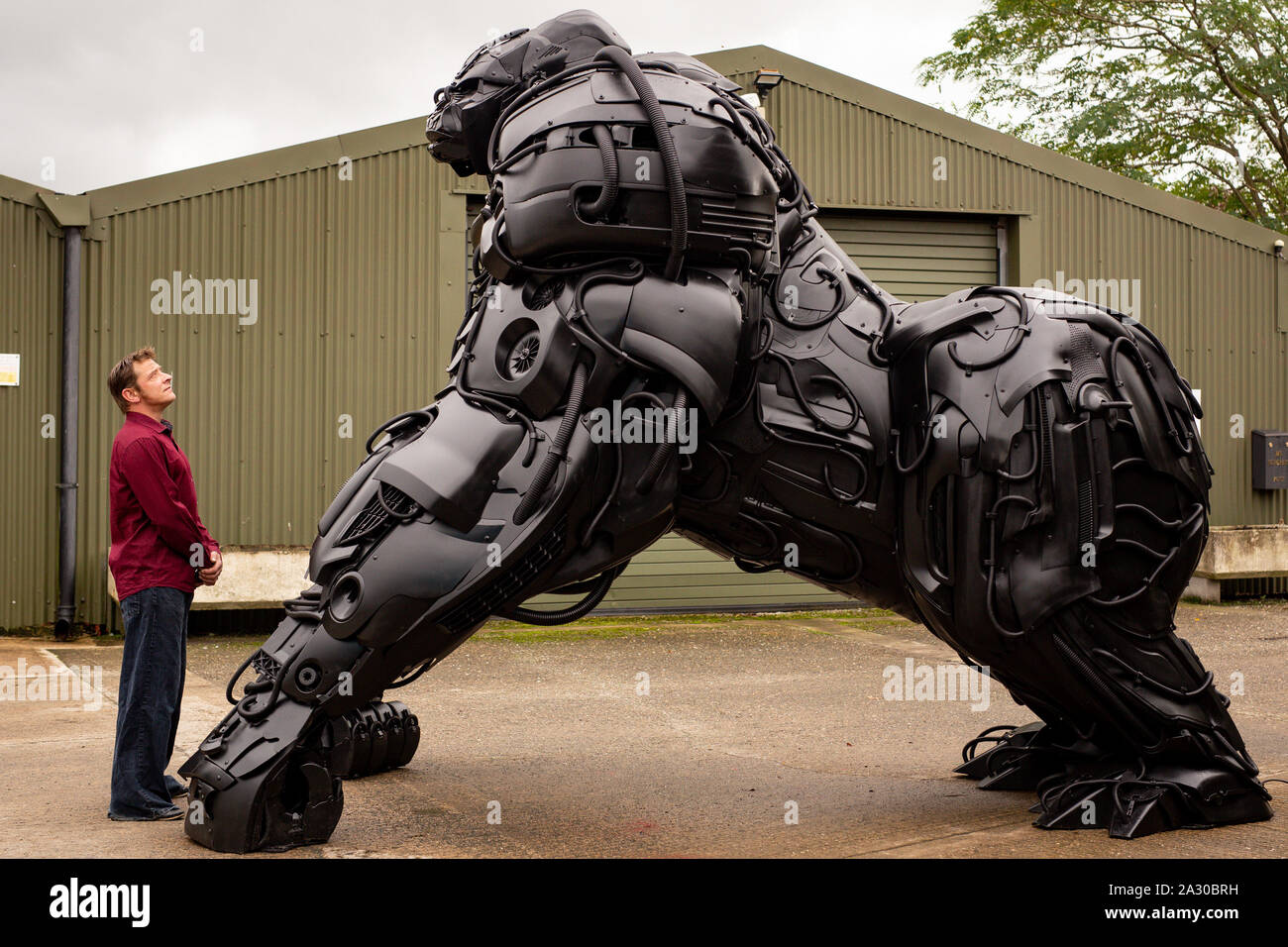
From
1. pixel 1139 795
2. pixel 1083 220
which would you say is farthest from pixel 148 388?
pixel 1083 220

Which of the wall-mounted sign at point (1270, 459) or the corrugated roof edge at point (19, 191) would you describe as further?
the wall-mounted sign at point (1270, 459)

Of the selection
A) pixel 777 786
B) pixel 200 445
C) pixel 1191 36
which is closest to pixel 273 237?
pixel 200 445

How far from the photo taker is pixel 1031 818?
5016 millimetres

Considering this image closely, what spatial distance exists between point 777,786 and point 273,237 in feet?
25.2

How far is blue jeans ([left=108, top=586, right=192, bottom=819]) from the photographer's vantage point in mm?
5023

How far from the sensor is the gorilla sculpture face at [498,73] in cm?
486

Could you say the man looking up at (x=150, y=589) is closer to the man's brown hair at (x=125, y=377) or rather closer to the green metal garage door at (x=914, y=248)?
the man's brown hair at (x=125, y=377)

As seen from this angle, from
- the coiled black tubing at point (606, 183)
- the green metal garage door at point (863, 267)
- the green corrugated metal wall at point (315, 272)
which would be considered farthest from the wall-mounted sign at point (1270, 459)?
the coiled black tubing at point (606, 183)

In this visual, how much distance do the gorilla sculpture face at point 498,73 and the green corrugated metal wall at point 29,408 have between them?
7.00 m

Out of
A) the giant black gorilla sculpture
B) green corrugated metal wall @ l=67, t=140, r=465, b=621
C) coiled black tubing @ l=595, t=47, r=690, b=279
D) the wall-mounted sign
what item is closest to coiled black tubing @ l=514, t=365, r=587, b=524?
the giant black gorilla sculpture

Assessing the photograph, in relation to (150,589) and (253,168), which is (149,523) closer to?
(150,589)

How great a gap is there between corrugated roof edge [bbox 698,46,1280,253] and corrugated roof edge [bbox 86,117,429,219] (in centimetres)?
300

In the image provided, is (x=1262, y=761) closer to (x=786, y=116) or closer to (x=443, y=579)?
(x=443, y=579)

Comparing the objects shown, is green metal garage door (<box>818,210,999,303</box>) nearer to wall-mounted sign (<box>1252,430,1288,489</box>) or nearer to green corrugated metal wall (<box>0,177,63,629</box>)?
wall-mounted sign (<box>1252,430,1288,489</box>)
